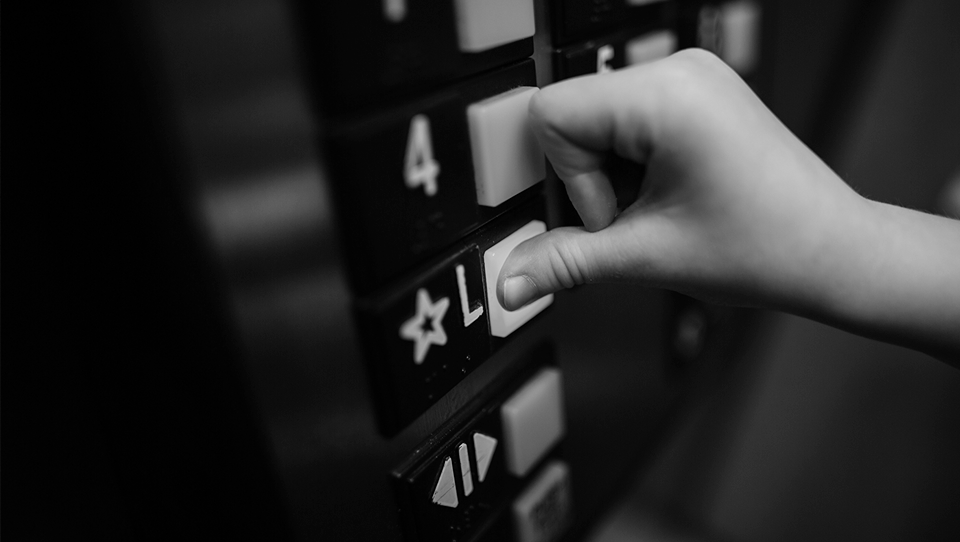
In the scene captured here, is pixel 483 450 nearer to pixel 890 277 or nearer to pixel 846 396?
pixel 890 277

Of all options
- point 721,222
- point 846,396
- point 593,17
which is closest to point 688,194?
point 721,222

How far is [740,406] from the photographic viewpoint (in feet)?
2.50

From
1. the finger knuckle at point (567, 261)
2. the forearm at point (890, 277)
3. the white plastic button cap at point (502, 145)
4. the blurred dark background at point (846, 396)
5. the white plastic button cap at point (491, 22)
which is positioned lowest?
the blurred dark background at point (846, 396)

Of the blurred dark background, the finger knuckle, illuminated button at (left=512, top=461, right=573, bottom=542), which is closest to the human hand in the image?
the finger knuckle

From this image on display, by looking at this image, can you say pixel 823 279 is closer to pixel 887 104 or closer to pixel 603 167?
pixel 603 167

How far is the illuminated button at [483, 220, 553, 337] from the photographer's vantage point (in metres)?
0.31

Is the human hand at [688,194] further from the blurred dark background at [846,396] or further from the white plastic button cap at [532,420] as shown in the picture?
the blurred dark background at [846,396]

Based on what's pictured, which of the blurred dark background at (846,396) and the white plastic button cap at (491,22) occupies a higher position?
the white plastic button cap at (491,22)

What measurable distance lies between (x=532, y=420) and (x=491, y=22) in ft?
0.65

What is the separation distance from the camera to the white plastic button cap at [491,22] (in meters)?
0.27

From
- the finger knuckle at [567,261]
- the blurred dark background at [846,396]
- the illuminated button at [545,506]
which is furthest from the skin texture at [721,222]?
the blurred dark background at [846,396]

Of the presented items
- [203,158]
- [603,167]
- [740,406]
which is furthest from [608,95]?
[740,406]

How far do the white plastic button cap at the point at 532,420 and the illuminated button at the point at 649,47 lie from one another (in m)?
A: 0.17

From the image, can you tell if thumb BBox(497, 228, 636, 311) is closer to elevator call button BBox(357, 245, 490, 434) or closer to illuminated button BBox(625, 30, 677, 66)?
elevator call button BBox(357, 245, 490, 434)
